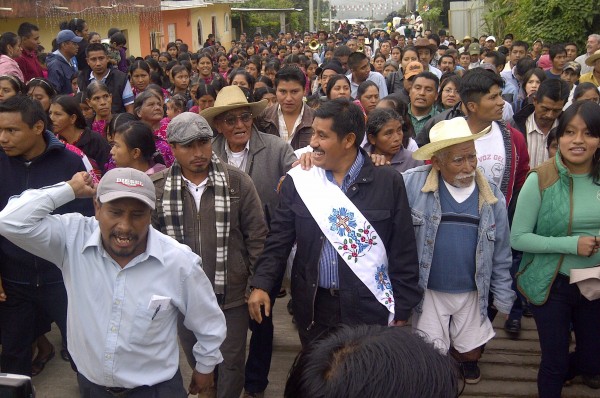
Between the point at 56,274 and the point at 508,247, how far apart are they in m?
2.66

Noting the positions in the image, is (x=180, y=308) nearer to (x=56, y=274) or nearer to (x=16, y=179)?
(x=56, y=274)

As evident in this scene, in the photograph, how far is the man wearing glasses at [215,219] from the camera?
143 inches

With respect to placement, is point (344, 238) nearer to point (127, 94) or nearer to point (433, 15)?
point (127, 94)

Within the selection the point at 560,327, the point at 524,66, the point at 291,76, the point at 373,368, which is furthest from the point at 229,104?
the point at 524,66

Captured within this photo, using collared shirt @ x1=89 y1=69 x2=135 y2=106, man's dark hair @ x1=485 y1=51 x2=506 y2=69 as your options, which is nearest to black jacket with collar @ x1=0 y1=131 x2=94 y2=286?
collared shirt @ x1=89 y1=69 x2=135 y2=106

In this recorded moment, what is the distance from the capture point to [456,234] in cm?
367

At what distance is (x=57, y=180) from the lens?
3807 millimetres

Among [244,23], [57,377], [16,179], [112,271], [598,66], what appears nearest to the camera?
[112,271]

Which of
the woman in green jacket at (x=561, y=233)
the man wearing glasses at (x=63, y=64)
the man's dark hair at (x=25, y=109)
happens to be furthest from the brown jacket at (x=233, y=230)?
the man wearing glasses at (x=63, y=64)

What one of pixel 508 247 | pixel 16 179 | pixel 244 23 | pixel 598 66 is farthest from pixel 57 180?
pixel 244 23

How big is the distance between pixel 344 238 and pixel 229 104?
1526 millimetres

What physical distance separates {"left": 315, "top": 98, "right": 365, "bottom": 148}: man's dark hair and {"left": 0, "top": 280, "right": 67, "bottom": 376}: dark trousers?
188 centimetres

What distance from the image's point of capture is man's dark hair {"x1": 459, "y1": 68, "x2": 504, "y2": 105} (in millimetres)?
4379

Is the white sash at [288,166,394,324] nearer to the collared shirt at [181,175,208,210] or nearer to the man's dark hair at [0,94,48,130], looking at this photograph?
the collared shirt at [181,175,208,210]
